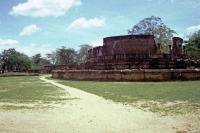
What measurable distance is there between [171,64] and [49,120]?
13513 mm

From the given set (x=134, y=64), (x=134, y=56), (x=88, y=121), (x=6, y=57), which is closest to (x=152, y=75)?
(x=134, y=64)

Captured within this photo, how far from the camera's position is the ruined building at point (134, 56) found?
15922 mm

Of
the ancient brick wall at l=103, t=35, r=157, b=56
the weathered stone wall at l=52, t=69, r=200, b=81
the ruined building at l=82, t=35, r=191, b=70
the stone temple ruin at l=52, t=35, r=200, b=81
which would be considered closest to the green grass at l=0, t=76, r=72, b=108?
the weathered stone wall at l=52, t=69, r=200, b=81

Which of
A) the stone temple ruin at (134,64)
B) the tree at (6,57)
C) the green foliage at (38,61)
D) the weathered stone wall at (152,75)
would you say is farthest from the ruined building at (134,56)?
the green foliage at (38,61)

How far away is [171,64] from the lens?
52.4ft

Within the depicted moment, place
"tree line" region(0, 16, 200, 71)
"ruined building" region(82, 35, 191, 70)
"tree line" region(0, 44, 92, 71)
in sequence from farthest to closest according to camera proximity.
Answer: "tree line" region(0, 44, 92, 71)
"tree line" region(0, 16, 200, 71)
"ruined building" region(82, 35, 191, 70)

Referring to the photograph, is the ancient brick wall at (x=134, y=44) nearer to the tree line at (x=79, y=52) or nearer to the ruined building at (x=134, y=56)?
the ruined building at (x=134, y=56)

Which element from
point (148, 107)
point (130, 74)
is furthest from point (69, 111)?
point (130, 74)

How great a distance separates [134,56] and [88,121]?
13498 mm

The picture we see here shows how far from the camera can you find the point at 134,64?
16.0 m

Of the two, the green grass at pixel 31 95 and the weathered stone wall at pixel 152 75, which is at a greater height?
the weathered stone wall at pixel 152 75

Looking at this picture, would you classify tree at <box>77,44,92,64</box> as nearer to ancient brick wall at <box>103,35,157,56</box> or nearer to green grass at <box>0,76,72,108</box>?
ancient brick wall at <box>103,35,157,56</box>

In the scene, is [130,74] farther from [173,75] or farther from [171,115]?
[171,115]

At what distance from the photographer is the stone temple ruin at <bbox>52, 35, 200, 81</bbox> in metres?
13.0
